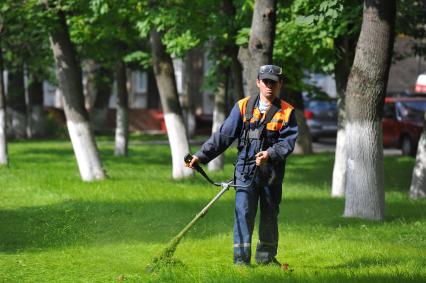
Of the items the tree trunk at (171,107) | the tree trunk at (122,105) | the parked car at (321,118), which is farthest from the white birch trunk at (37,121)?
the tree trunk at (171,107)

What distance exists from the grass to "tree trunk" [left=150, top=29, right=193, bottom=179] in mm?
467

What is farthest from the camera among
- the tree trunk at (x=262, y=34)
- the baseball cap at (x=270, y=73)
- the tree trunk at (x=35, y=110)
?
the tree trunk at (x=35, y=110)

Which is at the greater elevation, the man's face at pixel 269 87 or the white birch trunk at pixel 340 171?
the man's face at pixel 269 87

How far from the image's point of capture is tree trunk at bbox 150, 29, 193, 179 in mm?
22797

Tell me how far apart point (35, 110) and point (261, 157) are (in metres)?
37.4

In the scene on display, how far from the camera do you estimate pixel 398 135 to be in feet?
107

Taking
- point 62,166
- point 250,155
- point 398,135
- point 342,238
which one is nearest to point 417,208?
point 342,238

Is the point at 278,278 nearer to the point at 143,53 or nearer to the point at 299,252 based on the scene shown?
the point at 299,252

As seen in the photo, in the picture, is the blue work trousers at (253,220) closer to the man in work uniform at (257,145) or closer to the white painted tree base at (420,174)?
the man in work uniform at (257,145)

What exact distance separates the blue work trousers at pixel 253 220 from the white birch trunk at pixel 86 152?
39.0 feet

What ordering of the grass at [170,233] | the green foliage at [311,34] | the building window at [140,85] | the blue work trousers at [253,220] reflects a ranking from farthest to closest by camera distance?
the building window at [140,85], the green foliage at [311,34], the grass at [170,233], the blue work trousers at [253,220]

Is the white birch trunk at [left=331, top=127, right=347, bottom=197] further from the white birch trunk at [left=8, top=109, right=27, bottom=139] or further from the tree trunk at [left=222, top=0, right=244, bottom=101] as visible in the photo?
the white birch trunk at [left=8, top=109, right=27, bottom=139]

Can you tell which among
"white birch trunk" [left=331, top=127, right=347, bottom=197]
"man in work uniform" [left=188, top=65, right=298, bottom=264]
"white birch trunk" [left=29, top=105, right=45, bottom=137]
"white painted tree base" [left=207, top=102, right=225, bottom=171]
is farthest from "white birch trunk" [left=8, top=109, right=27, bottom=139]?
"man in work uniform" [left=188, top=65, right=298, bottom=264]

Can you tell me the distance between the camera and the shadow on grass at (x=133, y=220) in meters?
12.8
